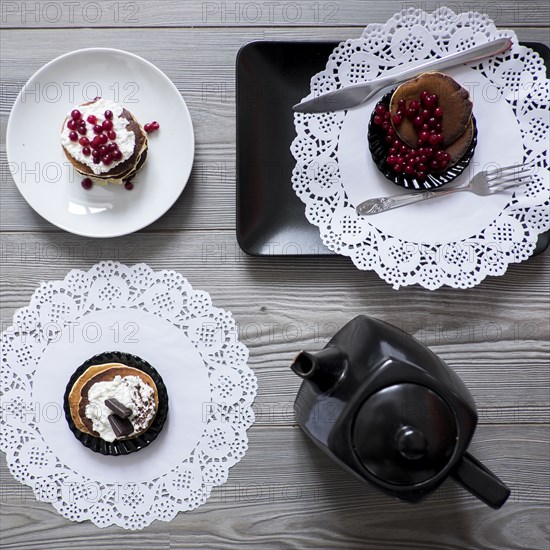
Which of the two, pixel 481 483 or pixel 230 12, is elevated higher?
pixel 230 12

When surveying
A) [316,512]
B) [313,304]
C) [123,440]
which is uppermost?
[313,304]

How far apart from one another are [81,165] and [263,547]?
613mm

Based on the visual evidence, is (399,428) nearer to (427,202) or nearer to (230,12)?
(427,202)

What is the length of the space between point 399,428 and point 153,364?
15.7 inches

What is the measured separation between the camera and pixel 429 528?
0.92m

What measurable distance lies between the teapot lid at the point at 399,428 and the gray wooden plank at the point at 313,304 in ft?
0.77

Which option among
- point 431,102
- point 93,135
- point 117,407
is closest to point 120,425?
point 117,407

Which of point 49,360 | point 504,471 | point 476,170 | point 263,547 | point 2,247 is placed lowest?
point 263,547

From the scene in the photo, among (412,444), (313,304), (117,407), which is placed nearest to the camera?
(412,444)

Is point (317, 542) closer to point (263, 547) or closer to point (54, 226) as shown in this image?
point (263, 547)

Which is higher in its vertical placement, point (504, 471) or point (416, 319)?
point (416, 319)

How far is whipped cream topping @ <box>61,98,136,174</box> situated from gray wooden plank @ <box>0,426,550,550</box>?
435 millimetres

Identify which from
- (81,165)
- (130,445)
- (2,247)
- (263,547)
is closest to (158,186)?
(81,165)

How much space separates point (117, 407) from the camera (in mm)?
818
